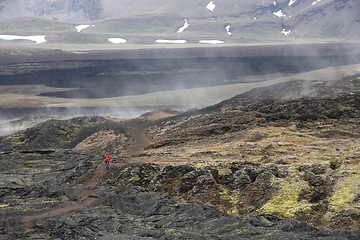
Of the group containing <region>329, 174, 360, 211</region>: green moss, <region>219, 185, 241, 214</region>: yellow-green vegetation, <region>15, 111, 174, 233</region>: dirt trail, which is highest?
<region>329, 174, 360, 211</region>: green moss

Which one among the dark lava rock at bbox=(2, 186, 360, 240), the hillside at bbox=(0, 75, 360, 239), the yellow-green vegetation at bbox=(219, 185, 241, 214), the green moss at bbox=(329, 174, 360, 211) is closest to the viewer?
the dark lava rock at bbox=(2, 186, 360, 240)

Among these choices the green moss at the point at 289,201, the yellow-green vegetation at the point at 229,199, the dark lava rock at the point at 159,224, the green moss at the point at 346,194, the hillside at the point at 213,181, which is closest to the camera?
the dark lava rock at the point at 159,224

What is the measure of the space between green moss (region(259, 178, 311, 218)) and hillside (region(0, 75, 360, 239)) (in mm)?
76

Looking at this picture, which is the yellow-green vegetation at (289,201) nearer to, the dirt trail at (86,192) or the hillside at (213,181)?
the hillside at (213,181)

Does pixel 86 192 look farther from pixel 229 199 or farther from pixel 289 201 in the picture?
pixel 289 201

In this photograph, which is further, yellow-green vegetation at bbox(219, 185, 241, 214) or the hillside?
yellow-green vegetation at bbox(219, 185, 241, 214)

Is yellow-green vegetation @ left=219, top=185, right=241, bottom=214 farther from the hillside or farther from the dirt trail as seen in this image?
the dirt trail

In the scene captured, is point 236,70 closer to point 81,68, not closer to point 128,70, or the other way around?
point 128,70

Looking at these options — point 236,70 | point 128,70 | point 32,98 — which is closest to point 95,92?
point 32,98

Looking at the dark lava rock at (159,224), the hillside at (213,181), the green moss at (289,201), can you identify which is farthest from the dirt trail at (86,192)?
the green moss at (289,201)

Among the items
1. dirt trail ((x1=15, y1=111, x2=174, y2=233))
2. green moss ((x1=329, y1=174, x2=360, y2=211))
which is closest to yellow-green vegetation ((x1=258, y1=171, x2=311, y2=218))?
green moss ((x1=329, y1=174, x2=360, y2=211))

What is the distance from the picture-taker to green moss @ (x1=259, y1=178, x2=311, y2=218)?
1002 inches

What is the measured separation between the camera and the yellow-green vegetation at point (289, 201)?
2548 cm

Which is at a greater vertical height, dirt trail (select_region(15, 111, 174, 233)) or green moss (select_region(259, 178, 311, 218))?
green moss (select_region(259, 178, 311, 218))
